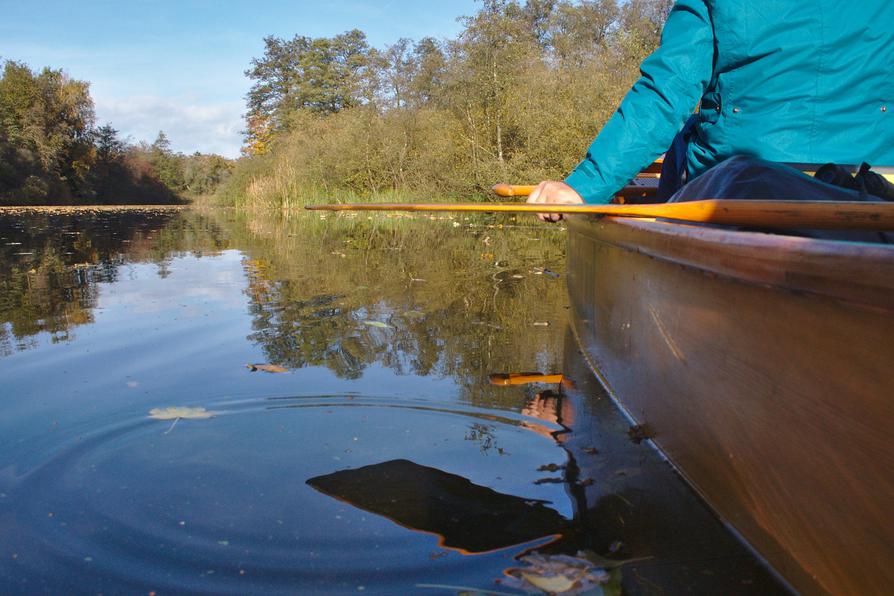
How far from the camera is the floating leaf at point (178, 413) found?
7.57 ft

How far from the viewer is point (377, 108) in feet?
76.1

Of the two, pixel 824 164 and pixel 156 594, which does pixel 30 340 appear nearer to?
pixel 156 594

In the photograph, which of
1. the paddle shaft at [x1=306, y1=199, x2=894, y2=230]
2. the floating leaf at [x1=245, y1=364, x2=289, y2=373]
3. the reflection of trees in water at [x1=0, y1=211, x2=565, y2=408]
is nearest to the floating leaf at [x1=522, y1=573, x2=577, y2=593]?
the paddle shaft at [x1=306, y1=199, x2=894, y2=230]

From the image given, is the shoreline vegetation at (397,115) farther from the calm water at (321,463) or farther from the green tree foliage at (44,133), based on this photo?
the calm water at (321,463)

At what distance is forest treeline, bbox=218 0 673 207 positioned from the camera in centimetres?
1534

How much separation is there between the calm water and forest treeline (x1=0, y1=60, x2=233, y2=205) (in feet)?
116

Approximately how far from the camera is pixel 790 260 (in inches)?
37.1

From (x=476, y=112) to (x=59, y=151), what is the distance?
106ft

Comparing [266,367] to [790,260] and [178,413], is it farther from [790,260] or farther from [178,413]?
[790,260]

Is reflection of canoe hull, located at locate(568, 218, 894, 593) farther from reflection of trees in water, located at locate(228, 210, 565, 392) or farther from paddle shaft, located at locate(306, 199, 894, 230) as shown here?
reflection of trees in water, located at locate(228, 210, 565, 392)

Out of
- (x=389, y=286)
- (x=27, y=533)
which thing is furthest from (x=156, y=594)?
(x=389, y=286)

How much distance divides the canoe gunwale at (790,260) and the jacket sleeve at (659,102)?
0.60m

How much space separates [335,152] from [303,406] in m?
22.2

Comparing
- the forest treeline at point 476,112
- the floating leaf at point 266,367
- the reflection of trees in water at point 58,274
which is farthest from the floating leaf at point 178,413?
the forest treeline at point 476,112
